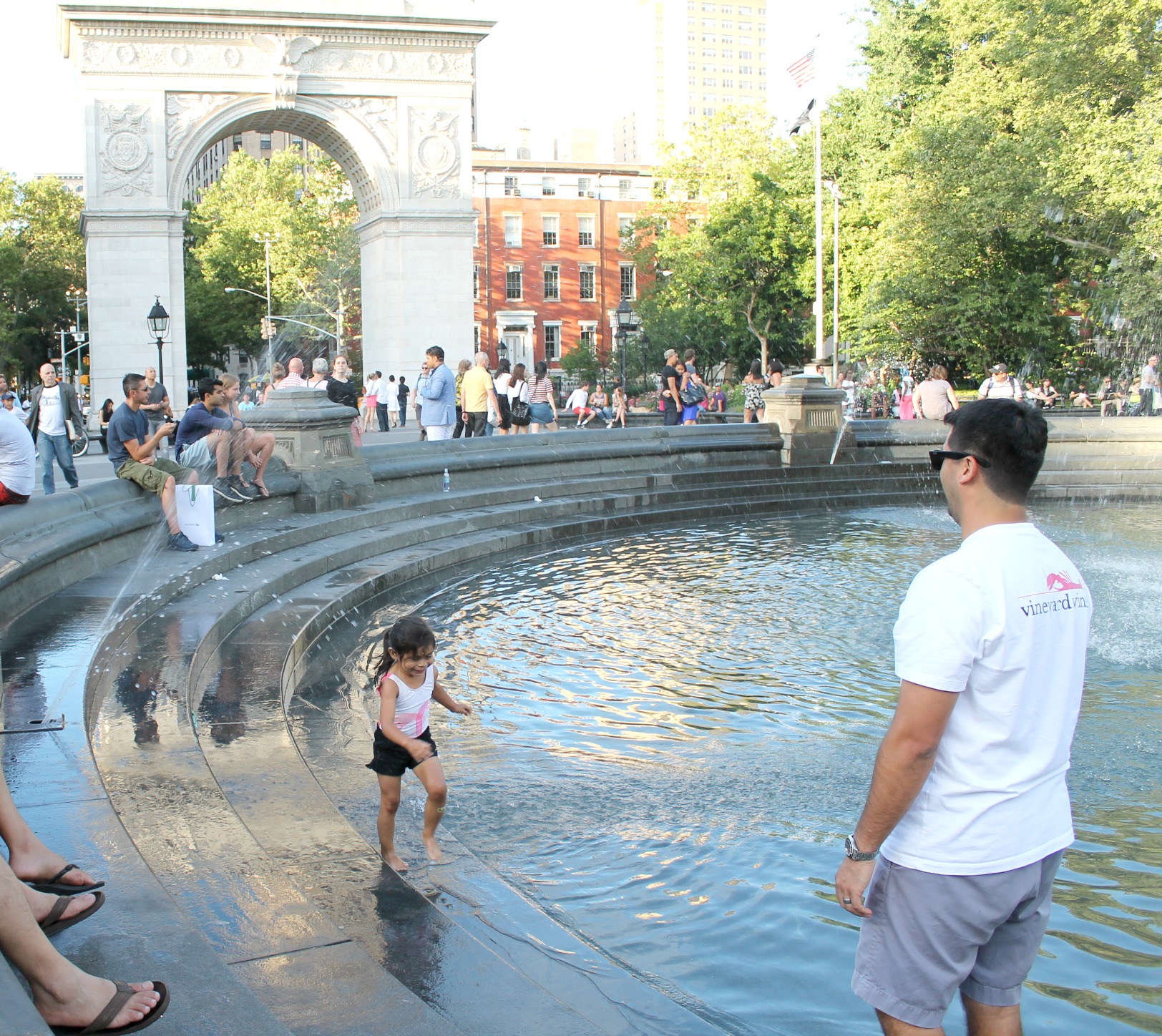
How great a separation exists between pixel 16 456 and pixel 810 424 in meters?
12.5

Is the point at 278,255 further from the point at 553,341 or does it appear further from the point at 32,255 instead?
the point at 553,341

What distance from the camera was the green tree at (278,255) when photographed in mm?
71312

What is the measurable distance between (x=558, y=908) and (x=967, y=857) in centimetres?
198

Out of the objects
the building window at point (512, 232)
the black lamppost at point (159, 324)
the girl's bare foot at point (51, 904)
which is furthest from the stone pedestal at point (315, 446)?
the building window at point (512, 232)

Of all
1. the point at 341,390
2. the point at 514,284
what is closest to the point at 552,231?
the point at 514,284

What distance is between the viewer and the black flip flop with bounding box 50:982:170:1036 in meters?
2.58

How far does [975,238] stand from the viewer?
3053 centimetres

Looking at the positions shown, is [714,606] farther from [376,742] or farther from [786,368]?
[786,368]

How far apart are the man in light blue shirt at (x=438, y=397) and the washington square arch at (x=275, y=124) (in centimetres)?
1698

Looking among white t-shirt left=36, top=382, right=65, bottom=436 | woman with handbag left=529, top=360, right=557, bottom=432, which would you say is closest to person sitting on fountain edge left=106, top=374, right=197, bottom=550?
white t-shirt left=36, top=382, right=65, bottom=436

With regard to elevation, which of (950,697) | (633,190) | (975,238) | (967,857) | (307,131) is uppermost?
(633,190)

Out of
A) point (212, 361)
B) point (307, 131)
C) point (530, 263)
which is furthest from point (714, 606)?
point (212, 361)

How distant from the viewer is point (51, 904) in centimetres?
311

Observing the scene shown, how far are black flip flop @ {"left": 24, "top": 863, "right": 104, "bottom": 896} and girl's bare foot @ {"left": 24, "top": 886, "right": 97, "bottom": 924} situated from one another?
6 centimetres
